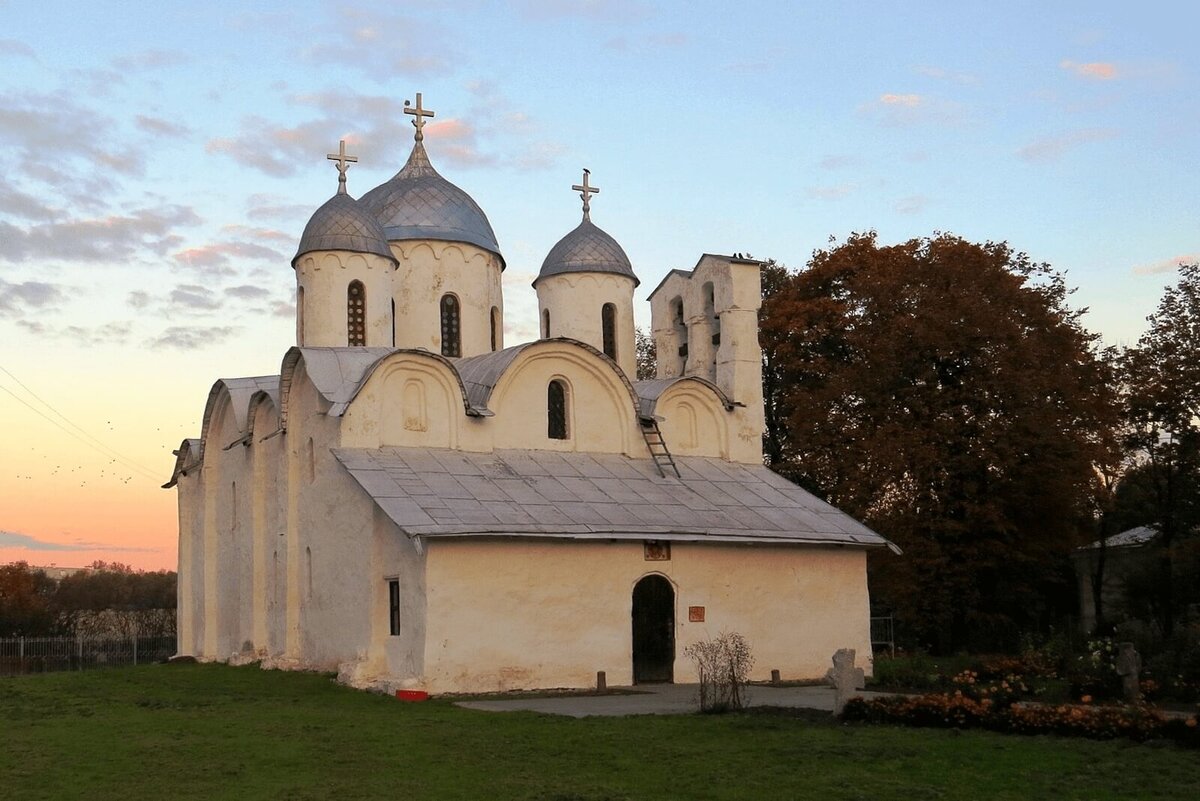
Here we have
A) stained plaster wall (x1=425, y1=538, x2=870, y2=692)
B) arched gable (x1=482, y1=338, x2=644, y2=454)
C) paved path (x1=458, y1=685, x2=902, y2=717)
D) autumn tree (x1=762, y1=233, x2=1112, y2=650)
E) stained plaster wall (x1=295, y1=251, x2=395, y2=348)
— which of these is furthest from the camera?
autumn tree (x1=762, y1=233, x2=1112, y2=650)

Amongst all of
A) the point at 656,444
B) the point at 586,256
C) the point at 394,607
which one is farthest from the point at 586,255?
the point at 394,607

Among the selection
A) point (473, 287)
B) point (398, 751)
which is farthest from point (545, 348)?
point (398, 751)

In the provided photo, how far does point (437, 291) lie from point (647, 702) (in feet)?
40.2

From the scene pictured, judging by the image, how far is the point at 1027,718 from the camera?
12227 mm

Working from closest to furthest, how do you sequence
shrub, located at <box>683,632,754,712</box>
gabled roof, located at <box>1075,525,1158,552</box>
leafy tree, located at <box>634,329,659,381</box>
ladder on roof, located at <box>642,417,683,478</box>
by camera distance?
shrub, located at <box>683,632,754,712</box>
ladder on roof, located at <box>642,417,683,478</box>
gabled roof, located at <box>1075,525,1158,552</box>
leafy tree, located at <box>634,329,659,381</box>

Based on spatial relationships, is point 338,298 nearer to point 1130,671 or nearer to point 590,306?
point 590,306

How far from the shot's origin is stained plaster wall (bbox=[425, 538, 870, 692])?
18.8 metres

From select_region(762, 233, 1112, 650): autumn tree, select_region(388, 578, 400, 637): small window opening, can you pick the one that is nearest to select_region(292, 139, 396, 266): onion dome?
select_region(388, 578, 400, 637): small window opening

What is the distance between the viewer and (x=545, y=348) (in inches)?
901

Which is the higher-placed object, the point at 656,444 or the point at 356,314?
the point at 356,314

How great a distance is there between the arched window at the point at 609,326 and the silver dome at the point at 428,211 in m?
2.74

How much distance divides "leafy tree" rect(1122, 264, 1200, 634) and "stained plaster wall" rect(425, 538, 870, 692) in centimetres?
916

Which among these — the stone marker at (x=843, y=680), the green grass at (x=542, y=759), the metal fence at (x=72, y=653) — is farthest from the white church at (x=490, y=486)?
the stone marker at (x=843, y=680)

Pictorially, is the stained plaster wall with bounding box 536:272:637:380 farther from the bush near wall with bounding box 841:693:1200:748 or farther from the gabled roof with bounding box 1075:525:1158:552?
the bush near wall with bounding box 841:693:1200:748
